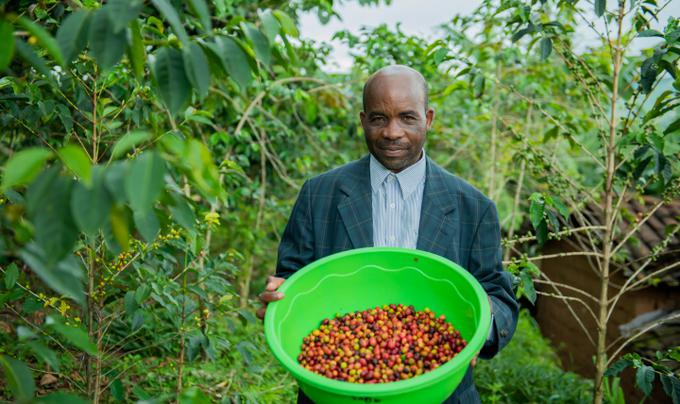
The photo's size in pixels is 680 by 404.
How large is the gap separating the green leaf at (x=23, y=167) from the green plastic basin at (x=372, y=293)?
75 centimetres

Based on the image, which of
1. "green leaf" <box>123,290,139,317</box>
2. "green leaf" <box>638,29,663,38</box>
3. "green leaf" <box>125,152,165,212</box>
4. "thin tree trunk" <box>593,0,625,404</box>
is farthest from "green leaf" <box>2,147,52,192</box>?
"thin tree trunk" <box>593,0,625,404</box>

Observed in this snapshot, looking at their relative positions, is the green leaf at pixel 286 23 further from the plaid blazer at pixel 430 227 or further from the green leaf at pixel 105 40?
the plaid blazer at pixel 430 227

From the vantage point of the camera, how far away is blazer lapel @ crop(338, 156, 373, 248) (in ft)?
5.72

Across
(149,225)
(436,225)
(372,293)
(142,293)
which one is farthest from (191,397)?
(436,225)

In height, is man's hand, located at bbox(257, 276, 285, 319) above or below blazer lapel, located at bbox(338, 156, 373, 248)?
below

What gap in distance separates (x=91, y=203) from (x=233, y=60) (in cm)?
37

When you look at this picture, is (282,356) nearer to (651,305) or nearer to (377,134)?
(377,134)

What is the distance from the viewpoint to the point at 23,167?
72 centimetres

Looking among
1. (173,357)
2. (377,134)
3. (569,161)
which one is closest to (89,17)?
(377,134)

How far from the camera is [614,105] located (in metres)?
2.29

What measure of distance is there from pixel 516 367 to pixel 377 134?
277cm

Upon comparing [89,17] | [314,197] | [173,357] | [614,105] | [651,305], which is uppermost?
[89,17]

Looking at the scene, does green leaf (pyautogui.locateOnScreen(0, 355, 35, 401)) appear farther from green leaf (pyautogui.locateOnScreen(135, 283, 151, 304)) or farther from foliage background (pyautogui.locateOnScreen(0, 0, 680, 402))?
green leaf (pyautogui.locateOnScreen(135, 283, 151, 304))

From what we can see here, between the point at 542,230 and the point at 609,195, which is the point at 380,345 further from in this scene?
the point at 609,195
